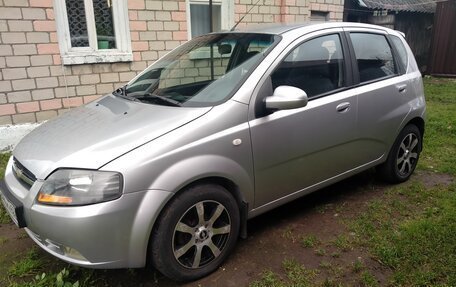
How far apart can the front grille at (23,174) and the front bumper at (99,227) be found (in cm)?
10

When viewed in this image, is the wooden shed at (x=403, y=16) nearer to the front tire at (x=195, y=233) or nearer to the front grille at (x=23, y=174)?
the front tire at (x=195, y=233)

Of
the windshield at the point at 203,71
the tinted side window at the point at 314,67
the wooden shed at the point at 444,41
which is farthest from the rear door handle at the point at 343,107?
the wooden shed at the point at 444,41

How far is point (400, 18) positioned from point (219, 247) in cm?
1469

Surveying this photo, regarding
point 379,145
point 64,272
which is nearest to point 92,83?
point 64,272

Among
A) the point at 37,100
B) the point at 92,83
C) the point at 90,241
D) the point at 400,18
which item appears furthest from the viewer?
the point at 400,18

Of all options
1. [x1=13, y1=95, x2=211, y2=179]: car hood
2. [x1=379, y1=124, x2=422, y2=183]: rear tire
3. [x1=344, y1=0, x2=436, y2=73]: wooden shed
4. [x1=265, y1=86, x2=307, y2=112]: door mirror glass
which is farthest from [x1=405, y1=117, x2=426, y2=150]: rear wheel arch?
[x1=344, y1=0, x2=436, y2=73]: wooden shed

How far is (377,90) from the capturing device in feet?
11.7

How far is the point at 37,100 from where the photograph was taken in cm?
557

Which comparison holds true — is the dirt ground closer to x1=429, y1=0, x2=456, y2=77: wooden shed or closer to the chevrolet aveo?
the chevrolet aveo

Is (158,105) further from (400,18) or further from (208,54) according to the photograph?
(400,18)

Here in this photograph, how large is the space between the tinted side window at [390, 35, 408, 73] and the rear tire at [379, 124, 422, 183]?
68 cm

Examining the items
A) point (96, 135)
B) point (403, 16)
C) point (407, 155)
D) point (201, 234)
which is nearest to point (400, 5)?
point (403, 16)

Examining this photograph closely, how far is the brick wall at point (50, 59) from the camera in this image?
524cm

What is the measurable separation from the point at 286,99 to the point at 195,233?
1.12m
